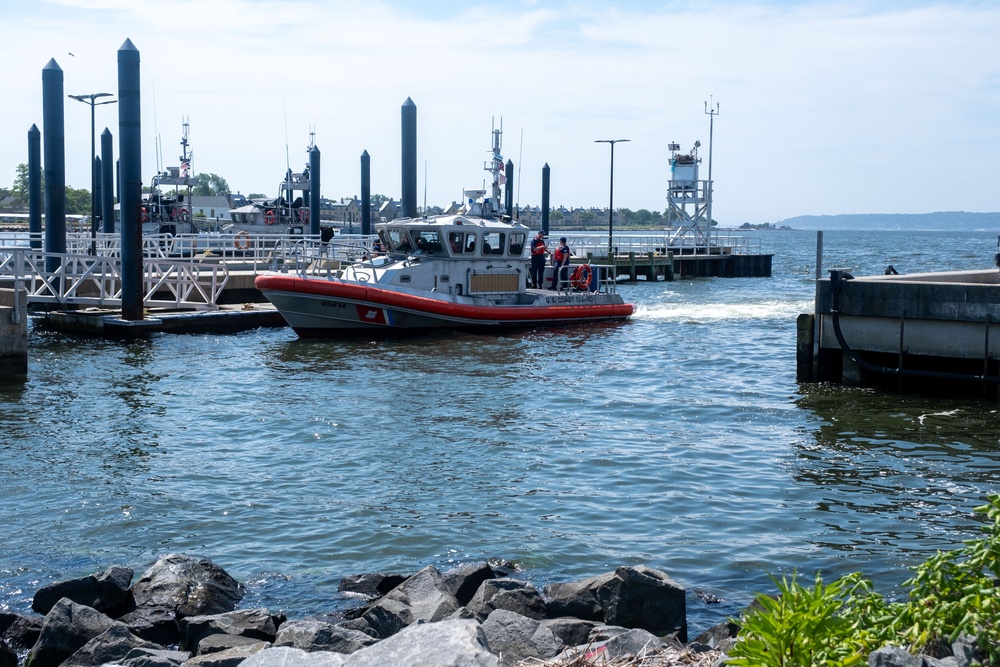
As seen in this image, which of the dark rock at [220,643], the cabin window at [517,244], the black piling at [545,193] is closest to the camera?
the dark rock at [220,643]

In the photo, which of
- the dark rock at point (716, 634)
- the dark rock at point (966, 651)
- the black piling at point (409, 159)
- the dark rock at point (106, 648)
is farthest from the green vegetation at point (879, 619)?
the black piling at point (409, 159)

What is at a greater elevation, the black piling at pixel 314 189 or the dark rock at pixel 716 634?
the black piling at pixel 314 189

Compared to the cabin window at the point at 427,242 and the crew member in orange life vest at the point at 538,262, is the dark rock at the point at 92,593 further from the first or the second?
the crew member in orange life vest at the point at 538,262

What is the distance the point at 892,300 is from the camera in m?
14.4

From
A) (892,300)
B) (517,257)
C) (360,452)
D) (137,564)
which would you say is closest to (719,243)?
(517,257)

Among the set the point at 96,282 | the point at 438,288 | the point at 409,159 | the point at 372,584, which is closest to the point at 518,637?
the point at 372,584

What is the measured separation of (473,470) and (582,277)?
1573cm

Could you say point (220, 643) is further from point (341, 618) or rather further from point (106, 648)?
point (341, 618)

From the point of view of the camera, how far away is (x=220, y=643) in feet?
19.6

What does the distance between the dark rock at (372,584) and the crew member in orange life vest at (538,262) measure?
18.7 meters

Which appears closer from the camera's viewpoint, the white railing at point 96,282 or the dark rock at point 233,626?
the dark rock at point 233,626

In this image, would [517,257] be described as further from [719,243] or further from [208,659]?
[719,243]

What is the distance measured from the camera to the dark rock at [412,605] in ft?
21.0

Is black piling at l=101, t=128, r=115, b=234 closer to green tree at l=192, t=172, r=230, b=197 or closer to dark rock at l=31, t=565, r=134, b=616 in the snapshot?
dark rock at l=31, t=565, r=134, b=616
